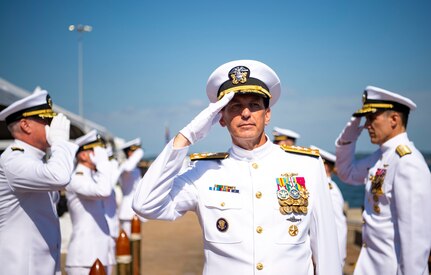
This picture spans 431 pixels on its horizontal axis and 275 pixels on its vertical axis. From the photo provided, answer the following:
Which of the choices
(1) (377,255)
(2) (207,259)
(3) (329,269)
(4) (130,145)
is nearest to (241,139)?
(2) (207,259)

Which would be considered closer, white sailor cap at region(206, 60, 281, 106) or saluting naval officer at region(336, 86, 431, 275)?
white sailor cap at region(206, 60, 281, 106)

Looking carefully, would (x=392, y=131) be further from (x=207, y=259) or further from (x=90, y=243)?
(x=90, y=243)

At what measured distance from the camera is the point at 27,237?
3225 mm

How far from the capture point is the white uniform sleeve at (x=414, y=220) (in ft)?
10.4

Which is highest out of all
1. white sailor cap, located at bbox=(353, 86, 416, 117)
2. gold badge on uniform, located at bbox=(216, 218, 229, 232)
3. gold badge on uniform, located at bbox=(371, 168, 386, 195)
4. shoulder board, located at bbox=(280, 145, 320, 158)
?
white sailor cap, located at bbox=(353, 86, 416, 117)

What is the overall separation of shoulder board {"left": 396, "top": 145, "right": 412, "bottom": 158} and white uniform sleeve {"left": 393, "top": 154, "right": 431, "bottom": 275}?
191 millimetres

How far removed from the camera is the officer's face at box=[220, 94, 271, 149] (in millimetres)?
2525

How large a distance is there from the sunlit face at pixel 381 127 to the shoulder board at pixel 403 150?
0.81ft

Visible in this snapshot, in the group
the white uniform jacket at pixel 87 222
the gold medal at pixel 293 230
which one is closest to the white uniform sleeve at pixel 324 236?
the gold medal at pixel 293 230

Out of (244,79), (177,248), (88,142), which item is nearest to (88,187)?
(88,142)

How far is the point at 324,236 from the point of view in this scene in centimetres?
249

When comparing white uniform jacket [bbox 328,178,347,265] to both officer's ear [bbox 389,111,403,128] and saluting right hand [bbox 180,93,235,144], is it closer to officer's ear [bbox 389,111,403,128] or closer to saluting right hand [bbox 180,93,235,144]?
officer's ear [bbox 389,111,403,128]

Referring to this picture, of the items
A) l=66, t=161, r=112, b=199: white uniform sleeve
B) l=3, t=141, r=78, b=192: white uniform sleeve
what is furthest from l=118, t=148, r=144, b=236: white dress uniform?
l=3, t=141, r=78, b=192: white uniform sleeve

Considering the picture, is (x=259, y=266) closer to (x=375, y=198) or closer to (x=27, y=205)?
(x=375, y=198)
